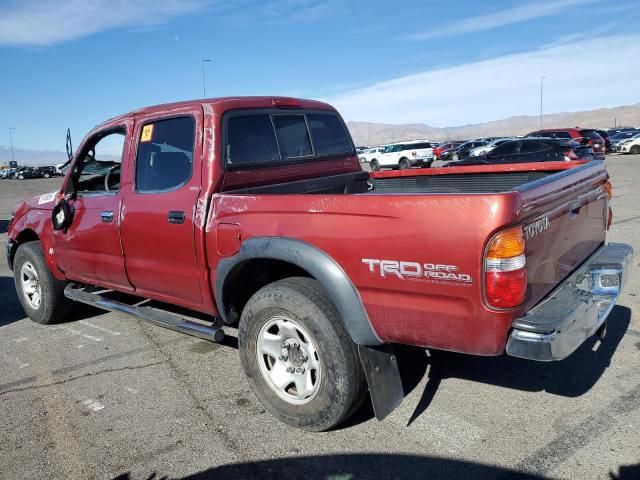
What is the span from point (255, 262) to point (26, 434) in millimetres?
1724

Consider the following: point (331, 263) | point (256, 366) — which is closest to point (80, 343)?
point (256, 366)

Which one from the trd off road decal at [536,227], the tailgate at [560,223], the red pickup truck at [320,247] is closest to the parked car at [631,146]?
the red pickup truck at [320,247]

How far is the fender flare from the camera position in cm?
280

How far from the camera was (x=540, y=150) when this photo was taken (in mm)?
14812

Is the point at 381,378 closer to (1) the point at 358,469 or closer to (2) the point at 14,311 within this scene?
(1) the point at 358,469

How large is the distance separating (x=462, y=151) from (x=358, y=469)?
109 feet

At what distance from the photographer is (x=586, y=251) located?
11.7ft

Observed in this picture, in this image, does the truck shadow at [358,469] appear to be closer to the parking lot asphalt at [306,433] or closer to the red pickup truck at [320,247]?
the parking lot asphalt at [306,433]

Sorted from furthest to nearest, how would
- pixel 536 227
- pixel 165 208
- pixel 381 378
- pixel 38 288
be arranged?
pixel 38 288, pixel 165 208, pixel 381 378, pixel 536 227

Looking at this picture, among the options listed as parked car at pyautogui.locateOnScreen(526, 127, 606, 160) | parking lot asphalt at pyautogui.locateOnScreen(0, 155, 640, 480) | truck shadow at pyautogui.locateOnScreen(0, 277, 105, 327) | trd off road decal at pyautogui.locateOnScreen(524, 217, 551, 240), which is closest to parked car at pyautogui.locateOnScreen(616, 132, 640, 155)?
parked car at pyautogui.locateOnScreen(526, 127, 606, 160)

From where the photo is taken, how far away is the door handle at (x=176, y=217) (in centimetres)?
361

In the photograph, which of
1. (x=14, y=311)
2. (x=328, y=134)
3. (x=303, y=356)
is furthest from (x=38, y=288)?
(x=303, y=356)

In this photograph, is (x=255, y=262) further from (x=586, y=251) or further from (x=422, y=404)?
(x=586, y=251)

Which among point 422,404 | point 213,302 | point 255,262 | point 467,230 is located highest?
point 467,230
